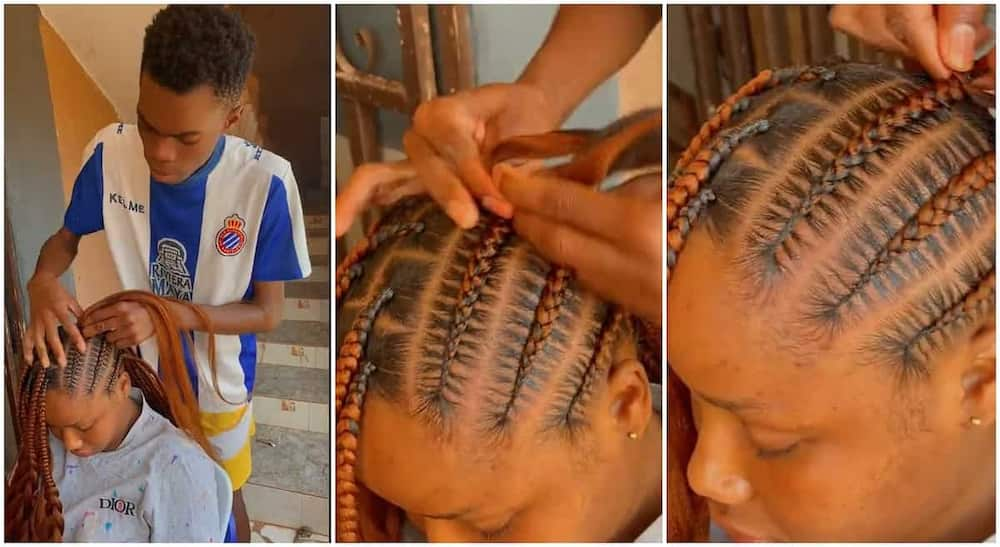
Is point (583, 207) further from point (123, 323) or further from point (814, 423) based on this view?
point (123, 323)

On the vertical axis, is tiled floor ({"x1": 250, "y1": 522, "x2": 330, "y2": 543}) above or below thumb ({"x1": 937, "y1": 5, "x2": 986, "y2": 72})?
below

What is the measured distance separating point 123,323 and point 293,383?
19 centimetres

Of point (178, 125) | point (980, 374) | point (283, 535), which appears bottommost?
point (283, 535)

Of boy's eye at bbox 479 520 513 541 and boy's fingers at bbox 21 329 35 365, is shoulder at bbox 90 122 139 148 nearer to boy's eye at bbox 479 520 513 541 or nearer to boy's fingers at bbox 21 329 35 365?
boy's fingers at bbox 21 329 35 365

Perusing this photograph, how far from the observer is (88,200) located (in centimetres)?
77

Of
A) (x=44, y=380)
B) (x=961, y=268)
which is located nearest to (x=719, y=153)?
(x=961, y=268)

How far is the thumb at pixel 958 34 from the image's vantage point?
75 centimetres

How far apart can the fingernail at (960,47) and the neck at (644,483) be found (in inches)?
18.3

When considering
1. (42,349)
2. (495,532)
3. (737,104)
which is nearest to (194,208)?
(42,349)

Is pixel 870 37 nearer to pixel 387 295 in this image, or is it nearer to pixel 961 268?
pixel 961 268

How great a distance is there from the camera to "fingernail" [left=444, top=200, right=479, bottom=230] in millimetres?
764

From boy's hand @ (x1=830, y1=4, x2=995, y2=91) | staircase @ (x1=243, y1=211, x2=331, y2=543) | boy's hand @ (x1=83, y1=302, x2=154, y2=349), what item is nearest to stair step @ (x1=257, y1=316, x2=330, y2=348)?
staircase @ (x1=243, y1=211, x2=331, y2=543)

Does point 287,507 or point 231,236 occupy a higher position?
point 231,236

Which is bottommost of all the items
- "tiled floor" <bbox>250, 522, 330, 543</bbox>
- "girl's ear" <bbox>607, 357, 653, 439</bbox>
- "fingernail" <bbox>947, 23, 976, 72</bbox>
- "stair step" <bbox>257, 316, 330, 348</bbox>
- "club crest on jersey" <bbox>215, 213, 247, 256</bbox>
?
"tiled floor" <bbox>250, 522, 330, 543</bbox>
